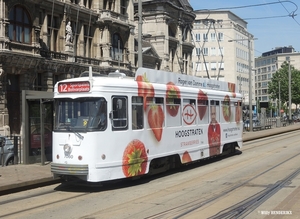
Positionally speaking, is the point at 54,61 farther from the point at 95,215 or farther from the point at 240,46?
the point at 240,46

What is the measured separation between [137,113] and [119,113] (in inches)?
29.5

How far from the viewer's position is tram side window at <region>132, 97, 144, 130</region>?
11766 mm

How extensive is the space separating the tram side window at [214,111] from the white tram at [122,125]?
1.66 meters

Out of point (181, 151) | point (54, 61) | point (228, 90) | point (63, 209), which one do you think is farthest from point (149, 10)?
point (63, 209)

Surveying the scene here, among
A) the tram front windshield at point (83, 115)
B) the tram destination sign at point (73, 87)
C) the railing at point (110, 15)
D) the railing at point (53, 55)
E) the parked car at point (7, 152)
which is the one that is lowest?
the parked car at point (7, 152)

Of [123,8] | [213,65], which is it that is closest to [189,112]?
[123,8]

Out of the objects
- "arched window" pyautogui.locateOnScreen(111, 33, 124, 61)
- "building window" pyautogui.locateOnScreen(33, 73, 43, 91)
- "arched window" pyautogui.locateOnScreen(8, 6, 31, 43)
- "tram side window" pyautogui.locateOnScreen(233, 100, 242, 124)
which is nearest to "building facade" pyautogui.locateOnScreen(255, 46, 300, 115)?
"arched window" pyautogui.locateOnScreen(111, 33, 124, 61)

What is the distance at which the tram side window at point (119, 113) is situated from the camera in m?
11.1

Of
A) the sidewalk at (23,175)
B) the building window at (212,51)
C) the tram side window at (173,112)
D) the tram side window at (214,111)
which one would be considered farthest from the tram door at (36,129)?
the building window at (212,51)

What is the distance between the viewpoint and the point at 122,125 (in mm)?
11383

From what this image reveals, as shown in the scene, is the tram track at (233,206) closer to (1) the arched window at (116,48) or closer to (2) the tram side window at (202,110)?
(2) the tram side window at (202,110)

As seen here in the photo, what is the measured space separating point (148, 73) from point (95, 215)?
17.8 ft

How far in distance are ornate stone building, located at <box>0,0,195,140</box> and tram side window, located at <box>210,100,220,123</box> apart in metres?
13.0

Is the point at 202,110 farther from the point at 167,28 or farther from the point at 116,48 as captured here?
the point at 167,28
